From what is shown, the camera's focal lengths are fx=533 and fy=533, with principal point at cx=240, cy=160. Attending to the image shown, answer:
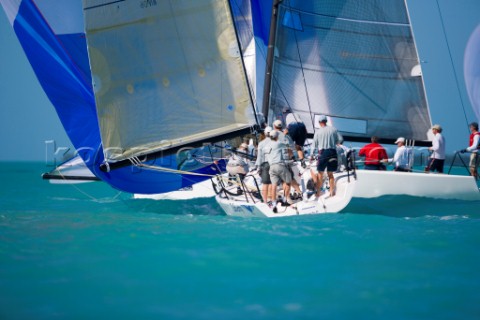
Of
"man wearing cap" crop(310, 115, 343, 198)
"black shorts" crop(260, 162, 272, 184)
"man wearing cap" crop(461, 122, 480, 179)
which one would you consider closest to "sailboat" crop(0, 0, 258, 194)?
"black shorts" crop(260, 162, 272, 184)

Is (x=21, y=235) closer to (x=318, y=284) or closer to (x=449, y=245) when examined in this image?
(x=318, y=284)

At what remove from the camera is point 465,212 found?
10.2 meters

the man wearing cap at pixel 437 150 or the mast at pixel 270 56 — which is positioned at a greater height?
the mast at pixel 270 56

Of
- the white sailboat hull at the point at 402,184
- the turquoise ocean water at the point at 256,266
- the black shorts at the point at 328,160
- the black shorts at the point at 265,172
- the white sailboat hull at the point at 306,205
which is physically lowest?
the turquoise ocean water at the point at 256,266

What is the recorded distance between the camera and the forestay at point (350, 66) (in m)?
13.4

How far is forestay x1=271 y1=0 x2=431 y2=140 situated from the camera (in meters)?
13.4

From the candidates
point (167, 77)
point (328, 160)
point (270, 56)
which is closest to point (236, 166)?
point (167, 77)

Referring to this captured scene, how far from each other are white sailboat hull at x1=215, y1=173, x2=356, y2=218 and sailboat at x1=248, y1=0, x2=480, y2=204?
136 inches

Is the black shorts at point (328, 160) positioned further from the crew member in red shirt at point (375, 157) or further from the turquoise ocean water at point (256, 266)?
the crew member in red shirt at point (375, 157)

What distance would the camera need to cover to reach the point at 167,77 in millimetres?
10695

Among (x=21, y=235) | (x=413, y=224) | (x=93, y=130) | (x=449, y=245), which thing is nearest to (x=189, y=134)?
(x=93, y=130)

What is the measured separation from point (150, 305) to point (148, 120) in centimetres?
594

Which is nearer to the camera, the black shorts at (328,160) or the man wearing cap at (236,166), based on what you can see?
the black shorts at (328,160)

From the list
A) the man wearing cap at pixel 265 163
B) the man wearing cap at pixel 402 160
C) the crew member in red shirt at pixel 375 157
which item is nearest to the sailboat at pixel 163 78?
the man wearing cap at pixel 265 163
